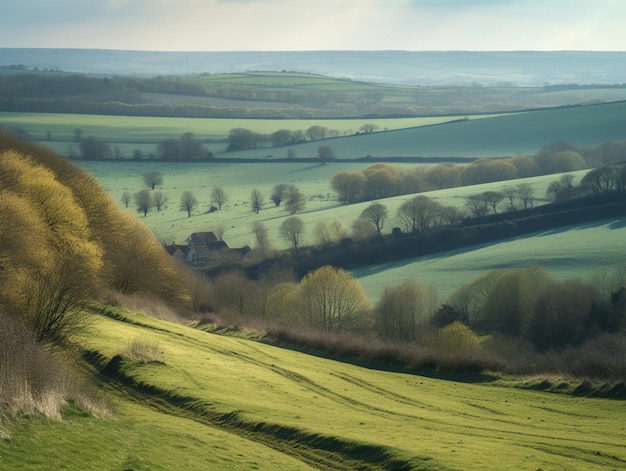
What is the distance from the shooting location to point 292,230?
95.8 meters

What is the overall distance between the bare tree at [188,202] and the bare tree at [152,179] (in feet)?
25.4

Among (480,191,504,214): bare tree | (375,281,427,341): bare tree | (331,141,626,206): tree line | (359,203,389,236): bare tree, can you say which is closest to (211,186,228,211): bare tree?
(331,141,626,206): tree line

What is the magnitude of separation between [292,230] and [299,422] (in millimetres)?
70611

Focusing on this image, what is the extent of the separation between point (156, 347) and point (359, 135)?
132953mm

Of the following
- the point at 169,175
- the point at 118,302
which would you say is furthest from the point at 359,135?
the point at 118,302

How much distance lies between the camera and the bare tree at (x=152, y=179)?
4828 inches

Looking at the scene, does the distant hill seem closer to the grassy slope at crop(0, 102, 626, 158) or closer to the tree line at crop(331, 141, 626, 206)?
the grassy slope at crop(0, 102, 626, 158)

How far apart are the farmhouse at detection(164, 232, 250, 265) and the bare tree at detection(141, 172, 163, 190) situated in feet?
82.8

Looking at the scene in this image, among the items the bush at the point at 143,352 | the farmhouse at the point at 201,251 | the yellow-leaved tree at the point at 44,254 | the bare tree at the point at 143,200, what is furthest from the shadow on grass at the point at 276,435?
the bare tree at the point at 143,200

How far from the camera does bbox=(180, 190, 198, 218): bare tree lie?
114131mm

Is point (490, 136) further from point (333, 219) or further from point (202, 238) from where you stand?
point (202, 238)

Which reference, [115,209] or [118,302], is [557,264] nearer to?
[115,209]

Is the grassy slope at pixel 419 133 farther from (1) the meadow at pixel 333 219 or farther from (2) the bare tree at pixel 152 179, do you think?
(2) the bare tree at pixel 152 179

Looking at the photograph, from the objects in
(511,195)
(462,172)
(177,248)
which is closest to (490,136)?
(462,172)
